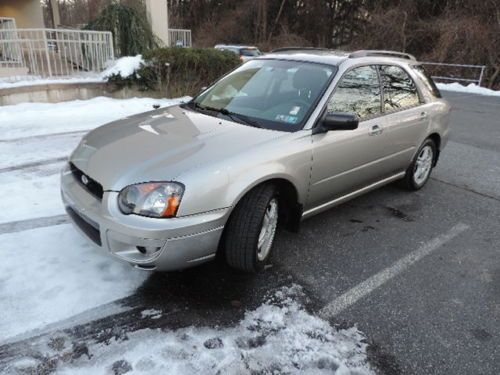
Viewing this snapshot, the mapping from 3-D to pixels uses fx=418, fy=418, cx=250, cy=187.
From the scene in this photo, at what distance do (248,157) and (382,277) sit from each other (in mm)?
1442

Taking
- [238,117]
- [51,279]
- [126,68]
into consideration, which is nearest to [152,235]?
[51,279]

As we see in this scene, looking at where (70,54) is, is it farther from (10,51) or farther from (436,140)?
(436,140)

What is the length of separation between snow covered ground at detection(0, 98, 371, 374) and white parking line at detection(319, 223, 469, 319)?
194 mm

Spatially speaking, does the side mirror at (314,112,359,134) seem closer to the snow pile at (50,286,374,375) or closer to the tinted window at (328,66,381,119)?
the tinted window at (328,66,381,119)

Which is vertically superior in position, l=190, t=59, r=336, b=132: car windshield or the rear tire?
l=190, t=59, r=336, b=132: car windshield

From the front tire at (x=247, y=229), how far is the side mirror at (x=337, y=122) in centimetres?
68

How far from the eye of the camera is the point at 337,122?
10.6 feet

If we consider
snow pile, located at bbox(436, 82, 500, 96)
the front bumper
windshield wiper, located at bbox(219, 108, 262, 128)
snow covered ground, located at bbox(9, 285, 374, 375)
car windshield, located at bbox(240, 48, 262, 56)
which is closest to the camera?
snow covered ground, located at bbox(9, 285, 374, 375)

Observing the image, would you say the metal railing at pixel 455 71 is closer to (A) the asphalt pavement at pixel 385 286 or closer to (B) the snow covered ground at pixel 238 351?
(A) the asphalt pavement at pixel 385 286

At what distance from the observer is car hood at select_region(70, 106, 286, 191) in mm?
2650

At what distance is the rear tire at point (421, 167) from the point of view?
15.8 ft

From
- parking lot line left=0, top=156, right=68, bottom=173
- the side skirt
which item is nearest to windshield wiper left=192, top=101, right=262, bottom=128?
the side skirt

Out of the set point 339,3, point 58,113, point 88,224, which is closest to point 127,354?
point 88,224

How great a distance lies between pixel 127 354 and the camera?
235 cm
